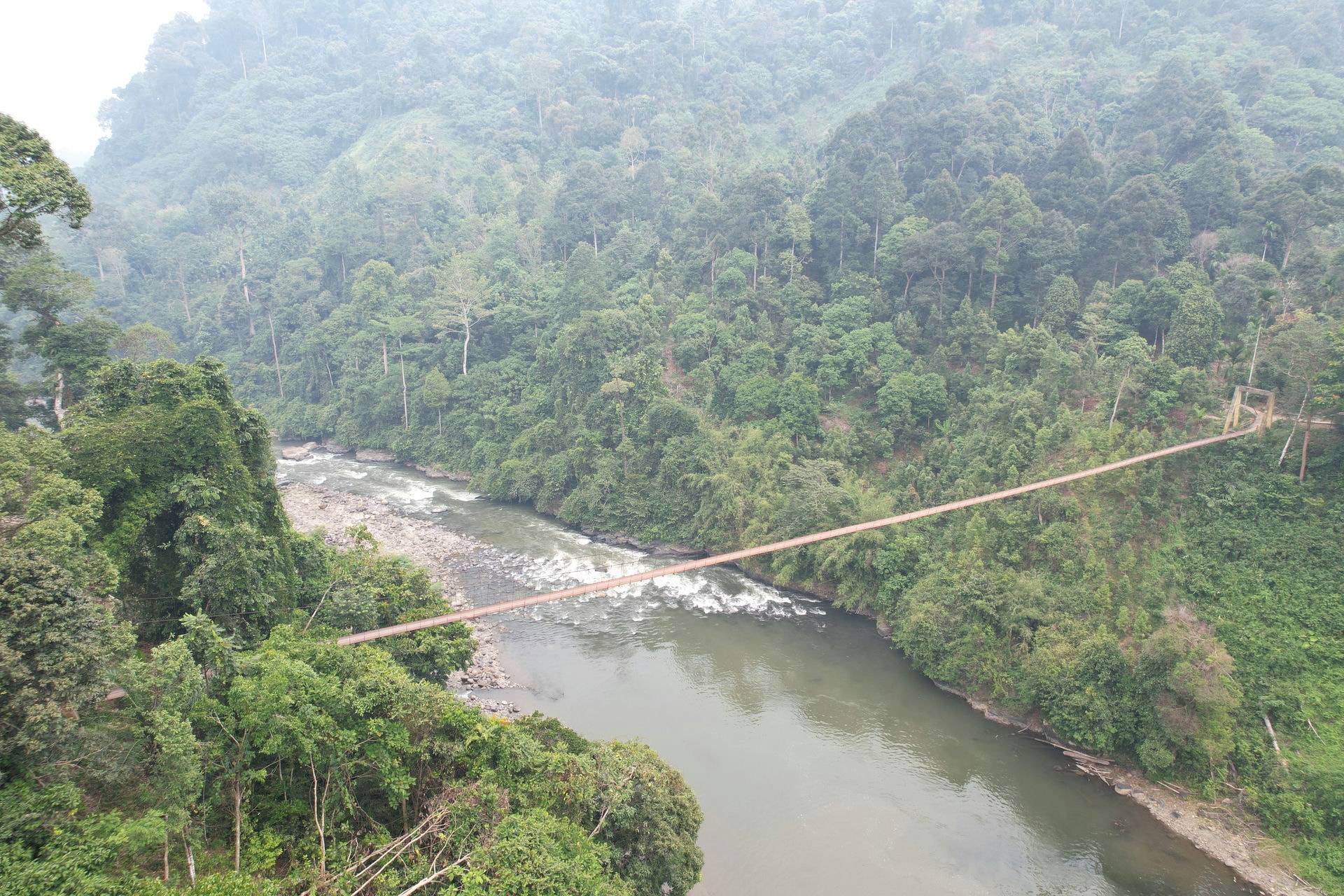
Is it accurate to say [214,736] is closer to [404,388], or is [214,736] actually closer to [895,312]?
[895,312]

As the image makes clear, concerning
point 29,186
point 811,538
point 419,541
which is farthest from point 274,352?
point 811,538

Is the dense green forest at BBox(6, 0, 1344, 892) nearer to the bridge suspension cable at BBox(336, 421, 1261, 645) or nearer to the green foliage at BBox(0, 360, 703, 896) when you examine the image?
the bridge suspension cable at BBox(336, 421, 1261, 645)

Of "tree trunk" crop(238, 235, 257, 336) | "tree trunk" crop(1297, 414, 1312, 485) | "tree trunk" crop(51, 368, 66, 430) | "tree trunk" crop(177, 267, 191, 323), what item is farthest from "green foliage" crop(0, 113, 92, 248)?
"tree trunk" crop(177, 267, 191, 323)

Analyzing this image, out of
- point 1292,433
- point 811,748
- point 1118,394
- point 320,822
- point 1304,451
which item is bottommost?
point 811,748

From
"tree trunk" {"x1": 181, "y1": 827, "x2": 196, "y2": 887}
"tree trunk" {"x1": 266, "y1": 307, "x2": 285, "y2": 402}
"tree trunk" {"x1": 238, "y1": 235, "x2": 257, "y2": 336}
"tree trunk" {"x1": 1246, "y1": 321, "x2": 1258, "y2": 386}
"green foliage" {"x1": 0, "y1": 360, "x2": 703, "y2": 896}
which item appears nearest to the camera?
"green foliage" {"x1": 0, "y1": 360, "x2": 703, "y2": 896}

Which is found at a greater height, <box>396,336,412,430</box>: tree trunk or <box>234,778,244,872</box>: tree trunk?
<box>396,336,412,430</box>: tree trunk

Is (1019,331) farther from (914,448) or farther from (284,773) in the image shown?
(284,773)
